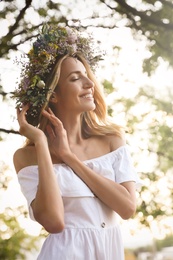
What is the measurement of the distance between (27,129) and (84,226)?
42 centimetres

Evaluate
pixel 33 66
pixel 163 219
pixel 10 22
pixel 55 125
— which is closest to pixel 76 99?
pixel 55 125

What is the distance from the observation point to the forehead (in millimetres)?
2092

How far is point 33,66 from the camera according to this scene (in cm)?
216

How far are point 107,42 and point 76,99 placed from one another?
2942mm

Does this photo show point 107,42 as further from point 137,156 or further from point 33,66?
point 33,66

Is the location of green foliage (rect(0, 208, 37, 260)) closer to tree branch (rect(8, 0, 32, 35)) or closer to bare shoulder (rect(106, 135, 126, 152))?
tree branch (rect(8, 0, 32, 35))

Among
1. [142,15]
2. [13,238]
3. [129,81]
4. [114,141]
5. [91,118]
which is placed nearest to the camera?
[114,141]

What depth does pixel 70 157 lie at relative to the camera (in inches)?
75.4

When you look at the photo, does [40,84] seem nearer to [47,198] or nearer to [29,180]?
[29,180]

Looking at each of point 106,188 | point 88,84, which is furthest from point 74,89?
point 106,188

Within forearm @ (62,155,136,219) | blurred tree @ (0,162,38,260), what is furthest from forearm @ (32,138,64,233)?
blurred tree @ (0,162,38,260)

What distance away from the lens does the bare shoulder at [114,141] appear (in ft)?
6.65

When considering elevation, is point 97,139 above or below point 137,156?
above

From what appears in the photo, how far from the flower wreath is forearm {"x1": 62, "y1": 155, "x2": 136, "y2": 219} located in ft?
1.15
